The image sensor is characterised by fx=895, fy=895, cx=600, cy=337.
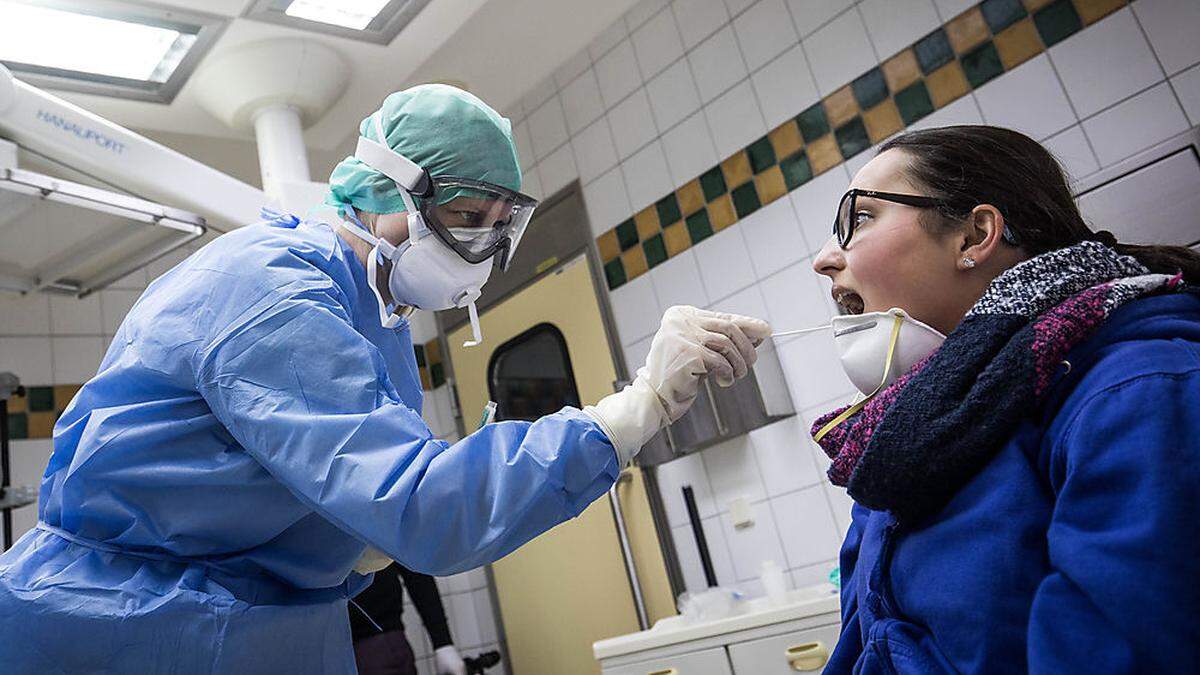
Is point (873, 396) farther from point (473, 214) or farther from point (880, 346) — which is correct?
point (473, 214)

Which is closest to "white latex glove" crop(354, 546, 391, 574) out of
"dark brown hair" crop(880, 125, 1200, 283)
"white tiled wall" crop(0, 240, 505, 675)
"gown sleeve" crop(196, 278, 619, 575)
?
"gown sleeve" crop(196, 278, 619, 575)

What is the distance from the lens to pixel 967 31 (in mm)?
2812

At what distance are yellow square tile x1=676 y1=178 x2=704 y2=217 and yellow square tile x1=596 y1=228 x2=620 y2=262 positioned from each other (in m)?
0.38

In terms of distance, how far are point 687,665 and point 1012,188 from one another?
6.31 feet

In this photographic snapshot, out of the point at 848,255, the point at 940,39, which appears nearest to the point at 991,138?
the point at 848,255

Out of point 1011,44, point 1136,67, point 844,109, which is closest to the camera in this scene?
point 1136,67

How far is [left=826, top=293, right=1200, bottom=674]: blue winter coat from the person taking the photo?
0.76m

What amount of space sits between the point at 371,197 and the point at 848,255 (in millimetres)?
847

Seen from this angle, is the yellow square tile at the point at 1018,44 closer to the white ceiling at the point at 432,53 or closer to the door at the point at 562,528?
the white ceiling at the point at 432,53

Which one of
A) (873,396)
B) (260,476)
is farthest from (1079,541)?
(260,476)

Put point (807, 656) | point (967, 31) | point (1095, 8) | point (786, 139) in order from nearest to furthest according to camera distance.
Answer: point (807, 656) < point (1095, 8) < point (967, 31) < point (786, 139)

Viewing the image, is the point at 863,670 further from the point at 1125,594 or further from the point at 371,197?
the point at 371,197

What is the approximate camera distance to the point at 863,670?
3.34 ft

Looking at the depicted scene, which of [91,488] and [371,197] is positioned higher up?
[371,197]
